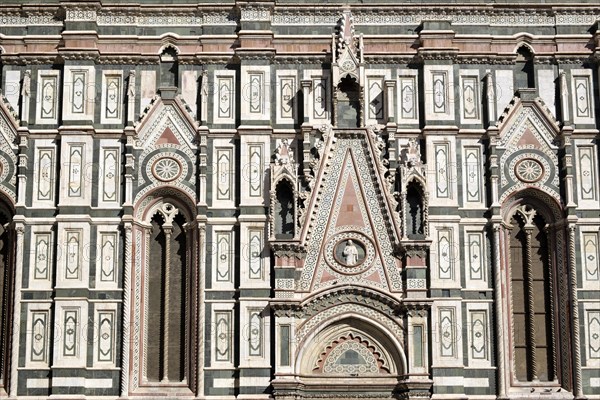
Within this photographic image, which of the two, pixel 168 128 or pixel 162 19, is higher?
pixel 162 19

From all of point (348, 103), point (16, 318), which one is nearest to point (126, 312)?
point (16, 318)

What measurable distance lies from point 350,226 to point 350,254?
1.91ft

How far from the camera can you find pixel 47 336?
91.5 ft

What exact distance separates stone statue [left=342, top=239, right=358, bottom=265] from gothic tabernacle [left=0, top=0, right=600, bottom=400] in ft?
0.15

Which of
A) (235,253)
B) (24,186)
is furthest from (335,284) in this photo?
(24,186)

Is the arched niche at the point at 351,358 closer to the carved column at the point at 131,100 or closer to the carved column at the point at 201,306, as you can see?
the carved column at the point at 201,306

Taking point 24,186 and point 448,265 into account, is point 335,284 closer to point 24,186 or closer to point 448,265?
point 448,265

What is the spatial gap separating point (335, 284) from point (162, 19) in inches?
271

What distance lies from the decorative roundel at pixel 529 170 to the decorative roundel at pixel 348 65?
13.0ft

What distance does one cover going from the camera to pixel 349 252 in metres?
28.1

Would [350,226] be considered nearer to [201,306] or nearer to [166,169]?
[201,306]

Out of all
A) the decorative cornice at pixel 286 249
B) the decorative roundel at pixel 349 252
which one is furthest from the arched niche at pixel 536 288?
the decorative cornice at pixel 286 249

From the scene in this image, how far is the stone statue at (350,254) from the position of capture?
2808 cm

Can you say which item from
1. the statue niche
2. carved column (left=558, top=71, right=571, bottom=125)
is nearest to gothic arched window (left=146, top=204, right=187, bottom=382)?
the statue niche
